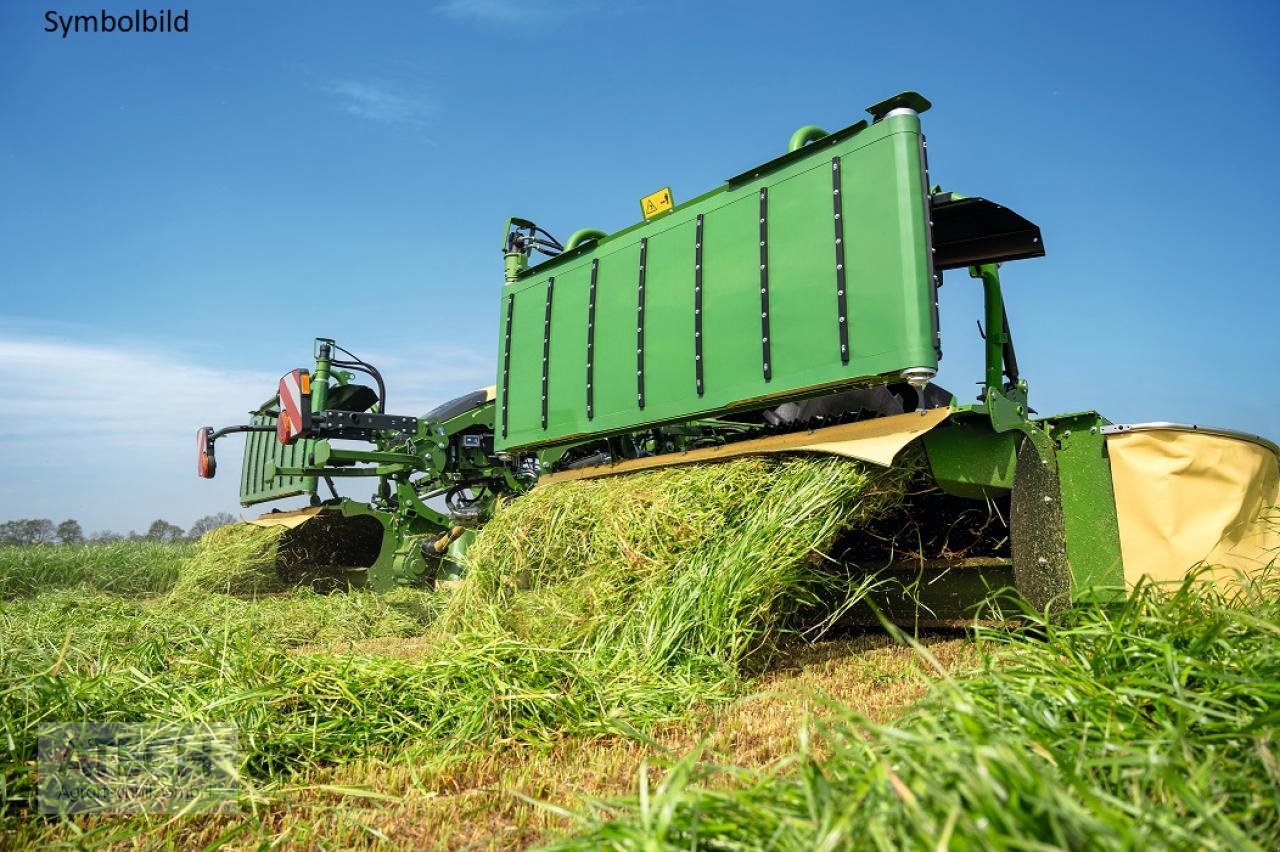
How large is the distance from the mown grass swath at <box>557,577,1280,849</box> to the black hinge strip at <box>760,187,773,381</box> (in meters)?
2.52

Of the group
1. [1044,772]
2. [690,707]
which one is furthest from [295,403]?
[1044,772]

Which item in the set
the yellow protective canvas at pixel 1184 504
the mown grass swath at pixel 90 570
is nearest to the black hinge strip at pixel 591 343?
the yellow protective canvas at pixel 1184 504

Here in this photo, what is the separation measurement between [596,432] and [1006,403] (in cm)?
271

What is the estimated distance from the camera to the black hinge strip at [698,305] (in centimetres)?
480

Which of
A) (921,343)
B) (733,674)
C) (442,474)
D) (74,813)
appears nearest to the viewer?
(74,813)

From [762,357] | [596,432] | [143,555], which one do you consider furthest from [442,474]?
[143,555]

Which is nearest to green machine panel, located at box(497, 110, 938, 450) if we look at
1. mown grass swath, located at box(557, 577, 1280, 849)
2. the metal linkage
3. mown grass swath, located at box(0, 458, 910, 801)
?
mown grass swath, located at box(0, 458, 910, 801)

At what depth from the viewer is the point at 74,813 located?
6.88 feet

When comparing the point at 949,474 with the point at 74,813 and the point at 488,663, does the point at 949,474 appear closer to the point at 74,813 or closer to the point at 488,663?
the point at 488,663

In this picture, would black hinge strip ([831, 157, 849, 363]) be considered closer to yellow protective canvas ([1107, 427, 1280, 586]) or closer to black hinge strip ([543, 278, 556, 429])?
yellow protective canvas ([1107, 427, 1280, 586])

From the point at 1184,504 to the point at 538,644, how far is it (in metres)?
3.07

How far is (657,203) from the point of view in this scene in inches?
213

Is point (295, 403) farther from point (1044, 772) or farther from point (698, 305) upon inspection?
point (1044, 772)

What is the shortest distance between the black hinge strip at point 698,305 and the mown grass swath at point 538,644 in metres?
0.71
